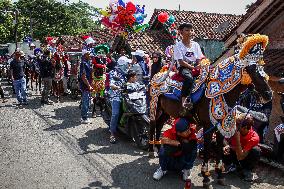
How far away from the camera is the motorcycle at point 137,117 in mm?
7852

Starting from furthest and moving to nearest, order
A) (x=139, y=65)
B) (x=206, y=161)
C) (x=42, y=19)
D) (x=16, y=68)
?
(x=42, y=19)
(x=16, y=68)
(x=139, y=65)
(x=206, y=161)

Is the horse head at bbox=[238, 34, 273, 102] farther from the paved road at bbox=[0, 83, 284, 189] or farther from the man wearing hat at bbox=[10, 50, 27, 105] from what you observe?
the man wearing hat at bbox=[10, 50, 27, 105]

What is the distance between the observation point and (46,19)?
46.0m

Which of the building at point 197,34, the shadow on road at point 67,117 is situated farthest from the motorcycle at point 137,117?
the building at point 197,34

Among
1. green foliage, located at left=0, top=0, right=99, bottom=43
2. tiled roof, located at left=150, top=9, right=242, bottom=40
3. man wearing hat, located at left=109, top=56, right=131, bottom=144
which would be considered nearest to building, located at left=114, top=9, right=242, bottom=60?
tiled roof, located at left=150, top=9, right=242, bottom=40

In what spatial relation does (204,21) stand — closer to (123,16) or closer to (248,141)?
(123,16)

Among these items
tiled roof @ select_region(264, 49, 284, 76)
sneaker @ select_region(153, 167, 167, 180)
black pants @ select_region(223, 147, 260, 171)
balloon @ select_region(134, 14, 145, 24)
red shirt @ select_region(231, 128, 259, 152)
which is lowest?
sneaker @ select_region(153, 167, 167, 180)

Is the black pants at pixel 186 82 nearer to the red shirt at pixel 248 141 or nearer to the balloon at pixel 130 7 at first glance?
the red shirt at pixel 248 141

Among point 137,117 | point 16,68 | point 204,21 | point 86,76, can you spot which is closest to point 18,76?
point 16,68

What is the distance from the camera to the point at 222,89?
5.52m

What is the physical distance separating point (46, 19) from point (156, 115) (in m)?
42.3

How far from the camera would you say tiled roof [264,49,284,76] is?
884 centimetres

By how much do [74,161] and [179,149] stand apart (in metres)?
2.48

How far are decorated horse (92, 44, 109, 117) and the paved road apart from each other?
0.83m
